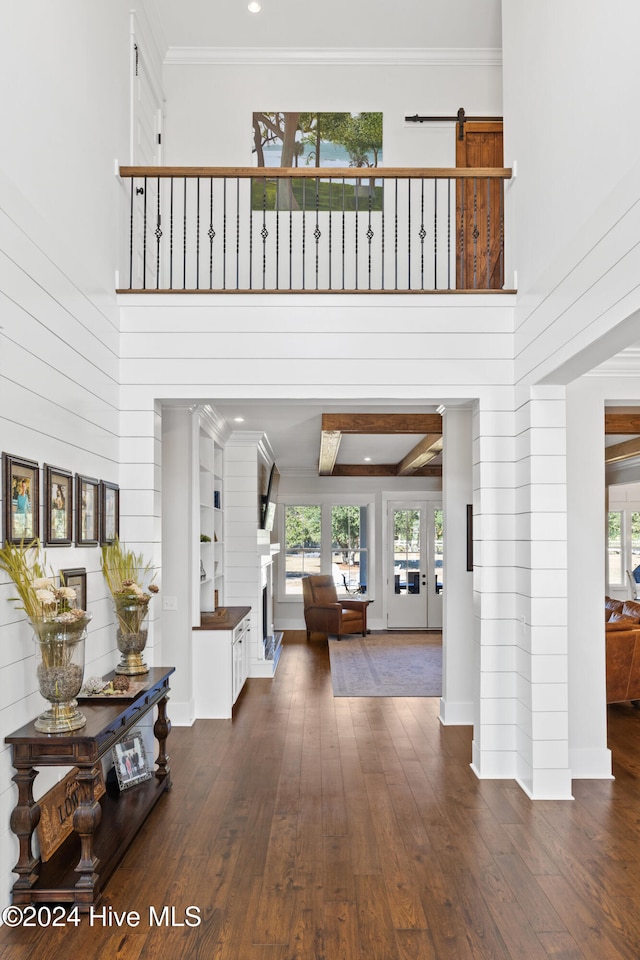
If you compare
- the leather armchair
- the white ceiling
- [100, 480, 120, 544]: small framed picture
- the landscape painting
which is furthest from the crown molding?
the leather armchair

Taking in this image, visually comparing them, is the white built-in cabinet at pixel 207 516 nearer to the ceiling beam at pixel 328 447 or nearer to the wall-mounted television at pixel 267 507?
the wall-mounted television at pixel 267 507

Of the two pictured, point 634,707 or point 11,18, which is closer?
point 11,18

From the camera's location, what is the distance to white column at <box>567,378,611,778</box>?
4.57m

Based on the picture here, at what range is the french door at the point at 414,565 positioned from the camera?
1242 cm

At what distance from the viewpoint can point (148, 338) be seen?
462 cm

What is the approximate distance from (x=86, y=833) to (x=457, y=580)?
11.8 ft

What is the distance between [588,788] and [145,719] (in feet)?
8.65

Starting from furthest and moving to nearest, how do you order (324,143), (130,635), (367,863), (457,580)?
(324,143) → (457,580) → (130,635) → (367,863)

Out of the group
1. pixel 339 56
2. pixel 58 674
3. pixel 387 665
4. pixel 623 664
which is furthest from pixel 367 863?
pixel 339 56

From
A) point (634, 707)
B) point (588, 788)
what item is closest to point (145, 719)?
point (588, 788)

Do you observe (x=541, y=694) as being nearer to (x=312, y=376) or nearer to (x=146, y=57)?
(x=312, y=376)

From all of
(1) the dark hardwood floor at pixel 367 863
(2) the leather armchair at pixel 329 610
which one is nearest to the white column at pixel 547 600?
(1) the dark hardwood floor at pixel 367 863

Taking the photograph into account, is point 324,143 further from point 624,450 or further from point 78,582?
point 624,450

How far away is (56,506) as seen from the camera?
10.9 ft
